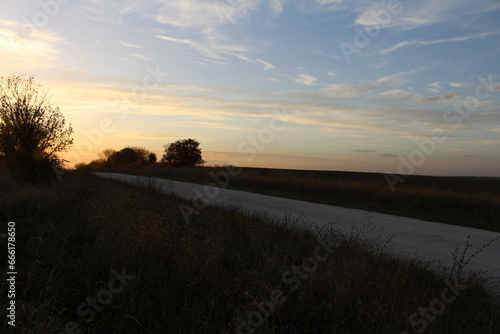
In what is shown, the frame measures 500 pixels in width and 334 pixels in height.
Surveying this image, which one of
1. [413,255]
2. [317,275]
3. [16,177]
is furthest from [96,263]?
[16,177]

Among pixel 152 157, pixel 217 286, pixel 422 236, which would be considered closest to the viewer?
pixel 217 286

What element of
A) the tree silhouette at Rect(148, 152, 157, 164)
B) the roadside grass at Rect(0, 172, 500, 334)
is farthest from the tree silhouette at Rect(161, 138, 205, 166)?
the roadside grass at Rect(0, 172, 500, 334)

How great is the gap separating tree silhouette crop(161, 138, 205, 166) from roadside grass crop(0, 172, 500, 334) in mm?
42539

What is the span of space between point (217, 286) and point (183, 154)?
1807 inches

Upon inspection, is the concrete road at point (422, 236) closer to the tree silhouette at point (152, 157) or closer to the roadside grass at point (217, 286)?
the roadside grass at point (217, 286)

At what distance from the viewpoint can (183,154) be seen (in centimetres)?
4978

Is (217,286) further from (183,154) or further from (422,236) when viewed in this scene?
(183,154)

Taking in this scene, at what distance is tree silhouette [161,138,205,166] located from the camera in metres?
49.4

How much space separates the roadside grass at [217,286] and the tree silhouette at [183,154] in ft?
140

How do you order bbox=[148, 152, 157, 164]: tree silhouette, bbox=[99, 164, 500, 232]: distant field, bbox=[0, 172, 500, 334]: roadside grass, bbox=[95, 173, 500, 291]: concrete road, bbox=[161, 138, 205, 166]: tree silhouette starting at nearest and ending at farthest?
bbox=[0, 172, 500, 334]: roadside grass, bbox=[95, 173, 500, 291]: concrete road, bbox=[99, 164, 500, 232]: distant field, bbox=[161, 138, 205, 166]: tree silhouette, bbox=[148, 152, 157, 164]: tree silhouette

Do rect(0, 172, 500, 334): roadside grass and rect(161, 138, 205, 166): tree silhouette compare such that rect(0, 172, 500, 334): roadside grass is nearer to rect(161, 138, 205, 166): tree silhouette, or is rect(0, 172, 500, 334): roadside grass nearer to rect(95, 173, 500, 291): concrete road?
rect(95, 173, 500, 291): concrete road

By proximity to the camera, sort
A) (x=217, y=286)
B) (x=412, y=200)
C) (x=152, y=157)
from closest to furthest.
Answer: (x=217, y=286)
(x=412, y=200)
(x=152, y=157)

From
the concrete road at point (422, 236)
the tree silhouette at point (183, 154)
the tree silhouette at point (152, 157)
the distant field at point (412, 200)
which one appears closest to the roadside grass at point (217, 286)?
the concrete road at point (422, 236)

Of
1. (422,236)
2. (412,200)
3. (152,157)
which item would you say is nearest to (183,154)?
(152,157)
